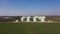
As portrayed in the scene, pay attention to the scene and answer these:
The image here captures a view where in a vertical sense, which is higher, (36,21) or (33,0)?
(33,0)

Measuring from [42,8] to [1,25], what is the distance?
43 cm

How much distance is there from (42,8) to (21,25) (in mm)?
310

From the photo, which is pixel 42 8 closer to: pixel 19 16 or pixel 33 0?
pixel 33 0

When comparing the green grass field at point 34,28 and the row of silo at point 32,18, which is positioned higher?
the row of silo at point 32,18

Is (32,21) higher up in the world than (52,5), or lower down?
lower down

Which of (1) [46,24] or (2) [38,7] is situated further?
(2) [38,7]

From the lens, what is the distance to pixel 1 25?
0.74m

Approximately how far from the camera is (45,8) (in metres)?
0.90

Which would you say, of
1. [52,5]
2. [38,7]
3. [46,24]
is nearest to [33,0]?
[38,7]

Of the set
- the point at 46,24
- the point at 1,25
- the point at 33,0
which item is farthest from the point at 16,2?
the point at 46,24

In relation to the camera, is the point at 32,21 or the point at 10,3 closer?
the point at 32,21

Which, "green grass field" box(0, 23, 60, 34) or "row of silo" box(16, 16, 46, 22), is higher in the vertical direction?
"row of silo" box(16, 16, 46, 22)

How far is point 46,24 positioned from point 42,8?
247 millimetres

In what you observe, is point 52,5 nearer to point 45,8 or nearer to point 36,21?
point 45,8
